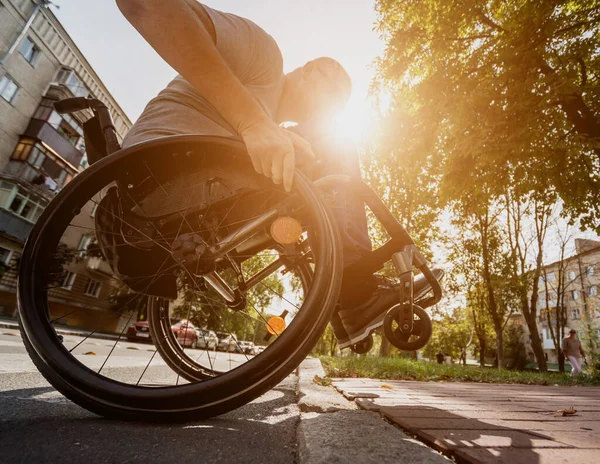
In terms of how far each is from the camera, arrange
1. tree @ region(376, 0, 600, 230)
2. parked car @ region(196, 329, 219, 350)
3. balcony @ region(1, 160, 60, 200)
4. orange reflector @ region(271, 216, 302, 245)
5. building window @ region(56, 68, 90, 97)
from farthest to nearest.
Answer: building window @ region(56, 68, 90, 97) < balcony @ region(1, 160, 60, 200) < tree @ region(376, 0, 600, 230) < parked car @ region(196, 329, 219, 350) < orange reflector @ region(271, 216, 302, 245)

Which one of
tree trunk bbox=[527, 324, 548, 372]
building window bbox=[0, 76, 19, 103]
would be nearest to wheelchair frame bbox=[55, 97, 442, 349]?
tree trunk bbox=[527, 324, 548, 372]

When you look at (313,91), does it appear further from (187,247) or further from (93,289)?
(93,289)

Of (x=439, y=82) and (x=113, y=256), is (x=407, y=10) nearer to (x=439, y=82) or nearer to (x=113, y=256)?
(x=439, y=82)

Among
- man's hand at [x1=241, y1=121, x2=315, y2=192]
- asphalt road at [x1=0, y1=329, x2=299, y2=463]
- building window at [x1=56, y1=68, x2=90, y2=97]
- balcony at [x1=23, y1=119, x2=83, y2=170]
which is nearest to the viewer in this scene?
asphalt road at [x1=0, y1=329, x2=299, y2=463]

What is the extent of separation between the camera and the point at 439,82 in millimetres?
6164

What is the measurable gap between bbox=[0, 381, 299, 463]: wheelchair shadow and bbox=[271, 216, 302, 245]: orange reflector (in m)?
0.65

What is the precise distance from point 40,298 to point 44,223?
27 centimetres

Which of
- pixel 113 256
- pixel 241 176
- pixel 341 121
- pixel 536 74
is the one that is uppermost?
pixel 536 74

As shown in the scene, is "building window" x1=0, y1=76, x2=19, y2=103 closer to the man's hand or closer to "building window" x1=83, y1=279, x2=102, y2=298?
"building window" x1=83, y1=279, x2=102, y2=298

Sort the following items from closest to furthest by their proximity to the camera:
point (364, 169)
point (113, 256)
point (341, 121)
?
point (113, 256)
point (341, 121)
point (364, 169)

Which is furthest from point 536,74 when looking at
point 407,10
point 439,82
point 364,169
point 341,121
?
point 364,169

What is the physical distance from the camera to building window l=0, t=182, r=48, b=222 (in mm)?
19062

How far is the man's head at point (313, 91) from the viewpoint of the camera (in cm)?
195

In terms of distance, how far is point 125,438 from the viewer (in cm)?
84
